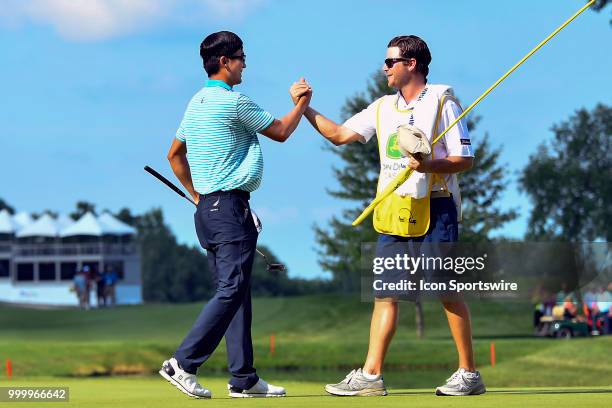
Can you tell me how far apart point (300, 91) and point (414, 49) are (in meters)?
0.77

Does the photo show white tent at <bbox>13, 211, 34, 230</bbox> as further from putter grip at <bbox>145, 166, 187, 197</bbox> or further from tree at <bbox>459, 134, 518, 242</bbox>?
putter grip at <bbox>145, 166, 187, 197</bbox>

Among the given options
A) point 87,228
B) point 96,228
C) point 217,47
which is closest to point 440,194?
point 217,47

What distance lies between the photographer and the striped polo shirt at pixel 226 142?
8.01 meters

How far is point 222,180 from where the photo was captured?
8016 millimetres

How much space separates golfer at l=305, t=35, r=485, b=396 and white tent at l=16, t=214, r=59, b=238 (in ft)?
280

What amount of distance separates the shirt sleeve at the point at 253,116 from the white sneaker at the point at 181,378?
4.89ft

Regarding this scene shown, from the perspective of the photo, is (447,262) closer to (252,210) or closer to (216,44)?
(252,210)

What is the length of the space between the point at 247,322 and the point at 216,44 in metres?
1.78

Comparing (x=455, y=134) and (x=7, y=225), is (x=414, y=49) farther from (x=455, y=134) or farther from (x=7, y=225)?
(x=7, y=225)

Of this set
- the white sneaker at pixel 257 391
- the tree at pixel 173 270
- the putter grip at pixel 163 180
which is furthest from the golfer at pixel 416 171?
the tree at pixel 173 270

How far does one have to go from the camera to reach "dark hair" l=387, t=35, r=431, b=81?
838 cm

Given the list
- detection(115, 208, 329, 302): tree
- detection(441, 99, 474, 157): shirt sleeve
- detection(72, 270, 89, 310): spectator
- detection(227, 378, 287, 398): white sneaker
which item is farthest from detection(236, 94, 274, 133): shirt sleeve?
detection(115, 208, 329, 302): tree

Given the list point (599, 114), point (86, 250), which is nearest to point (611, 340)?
point (599, 114)

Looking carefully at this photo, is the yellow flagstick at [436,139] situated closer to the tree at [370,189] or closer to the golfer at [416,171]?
the golfer at [416,171]
